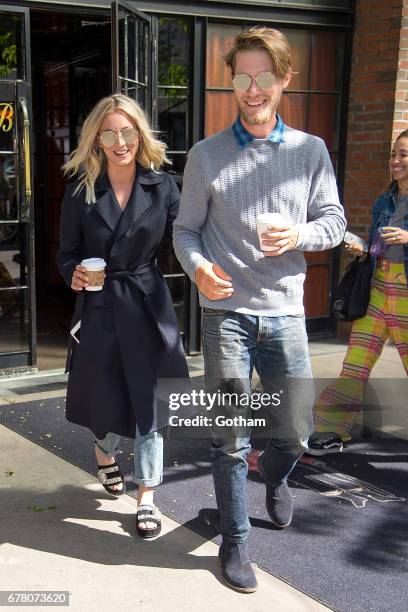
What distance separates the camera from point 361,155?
730 cm

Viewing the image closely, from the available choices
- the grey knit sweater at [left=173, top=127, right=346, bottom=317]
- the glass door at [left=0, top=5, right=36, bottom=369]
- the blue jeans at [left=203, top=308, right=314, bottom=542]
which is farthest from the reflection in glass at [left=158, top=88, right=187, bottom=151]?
the blue jeans at [left=203, top=308, right=314, bottom=542]

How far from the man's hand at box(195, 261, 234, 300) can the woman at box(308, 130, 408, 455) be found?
4.95 feet

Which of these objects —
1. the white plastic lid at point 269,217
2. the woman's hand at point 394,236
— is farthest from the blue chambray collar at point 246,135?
the woman's hand at point 394,236

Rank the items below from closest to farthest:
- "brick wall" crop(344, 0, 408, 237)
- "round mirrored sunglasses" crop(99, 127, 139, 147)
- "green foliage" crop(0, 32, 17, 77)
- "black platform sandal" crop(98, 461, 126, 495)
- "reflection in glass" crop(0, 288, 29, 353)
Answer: "round mirrored sunglasses" crop(99, 127, 139, 147)
"black platform sandal" crop(98, 461, 126, 495)
"green foliage" crop(0, 32, 17, 77)
"reflection in glass" crop(0, 288, 29, 353)
"brick wall" crop(344, 0, 408, 237)

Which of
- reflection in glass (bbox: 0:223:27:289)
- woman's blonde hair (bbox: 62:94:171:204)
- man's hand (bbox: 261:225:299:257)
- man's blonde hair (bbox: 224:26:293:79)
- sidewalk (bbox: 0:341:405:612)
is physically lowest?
sidewalk (bbox: 0:341:405:612)

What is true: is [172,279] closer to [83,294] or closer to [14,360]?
[14,360]

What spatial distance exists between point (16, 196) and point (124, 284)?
2757mm

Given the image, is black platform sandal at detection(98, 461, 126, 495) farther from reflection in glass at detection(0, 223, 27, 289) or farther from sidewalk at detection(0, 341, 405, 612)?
reflection in glass at detection(0, 223, 27, 289)

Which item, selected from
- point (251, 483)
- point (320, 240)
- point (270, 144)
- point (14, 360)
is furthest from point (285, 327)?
point (14, 360)

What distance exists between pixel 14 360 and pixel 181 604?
11.9 feet

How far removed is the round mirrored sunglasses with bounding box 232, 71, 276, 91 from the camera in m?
2.95

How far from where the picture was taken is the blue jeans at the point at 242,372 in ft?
9.96

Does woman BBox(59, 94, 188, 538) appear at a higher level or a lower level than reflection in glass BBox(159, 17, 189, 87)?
lower

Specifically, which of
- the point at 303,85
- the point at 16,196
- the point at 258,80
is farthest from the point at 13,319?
the point at 258,80
